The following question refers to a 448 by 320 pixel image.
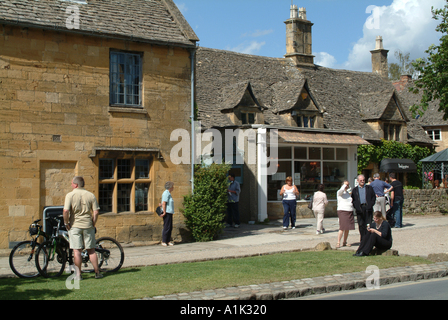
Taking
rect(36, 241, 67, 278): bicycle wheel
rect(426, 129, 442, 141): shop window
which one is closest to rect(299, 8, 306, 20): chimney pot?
rect(426, 129, 442, 141): shop window

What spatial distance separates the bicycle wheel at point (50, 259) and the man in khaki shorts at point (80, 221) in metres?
0.83

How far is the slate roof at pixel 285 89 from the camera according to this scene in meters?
23.6

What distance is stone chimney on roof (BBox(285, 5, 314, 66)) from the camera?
1200 inches

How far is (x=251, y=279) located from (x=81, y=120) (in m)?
7.43

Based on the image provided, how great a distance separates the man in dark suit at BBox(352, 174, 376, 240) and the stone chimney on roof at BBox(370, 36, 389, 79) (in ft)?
85.7

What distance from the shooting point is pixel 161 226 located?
14680 mm

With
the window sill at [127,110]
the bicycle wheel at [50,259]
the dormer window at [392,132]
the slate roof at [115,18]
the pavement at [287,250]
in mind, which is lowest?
the pavement at [287,250]

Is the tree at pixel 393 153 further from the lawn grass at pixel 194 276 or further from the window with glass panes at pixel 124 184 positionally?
the lawn grass at pixel 194 276

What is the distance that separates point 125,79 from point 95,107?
1.33 m

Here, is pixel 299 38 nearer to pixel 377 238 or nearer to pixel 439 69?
pixel 439 69

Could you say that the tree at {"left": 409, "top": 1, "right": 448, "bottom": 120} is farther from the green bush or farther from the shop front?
the green bush

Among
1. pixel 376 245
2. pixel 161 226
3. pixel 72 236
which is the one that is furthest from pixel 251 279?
pixel 161 226

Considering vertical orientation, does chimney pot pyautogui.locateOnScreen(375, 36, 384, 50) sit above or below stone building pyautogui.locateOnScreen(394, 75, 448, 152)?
above

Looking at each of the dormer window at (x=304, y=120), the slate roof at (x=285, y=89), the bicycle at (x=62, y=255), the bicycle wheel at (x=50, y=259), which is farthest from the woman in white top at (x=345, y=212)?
the dormer window at (x=304, y=120)
